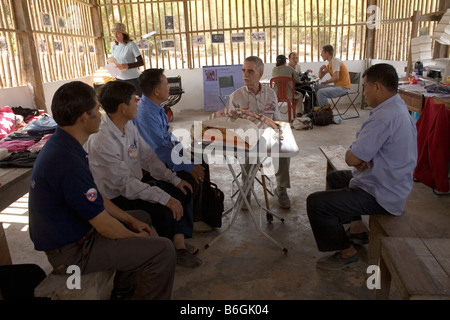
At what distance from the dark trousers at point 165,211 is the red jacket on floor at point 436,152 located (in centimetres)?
182

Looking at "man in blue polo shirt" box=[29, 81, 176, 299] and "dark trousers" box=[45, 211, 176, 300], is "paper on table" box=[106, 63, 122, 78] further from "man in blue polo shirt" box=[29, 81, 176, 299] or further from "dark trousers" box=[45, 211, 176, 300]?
"dark trousers" box=[45, 211, 176, 300]

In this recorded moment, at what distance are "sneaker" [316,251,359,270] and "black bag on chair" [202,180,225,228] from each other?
0.91 meters

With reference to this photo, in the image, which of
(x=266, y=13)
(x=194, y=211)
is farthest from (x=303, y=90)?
(x=194, y=211)

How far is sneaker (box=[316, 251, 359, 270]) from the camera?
2482mm

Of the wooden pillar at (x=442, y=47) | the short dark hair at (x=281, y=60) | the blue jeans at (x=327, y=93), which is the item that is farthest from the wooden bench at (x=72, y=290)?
the blue jeans at (x=327, y=93)

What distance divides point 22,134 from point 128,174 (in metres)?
1.88

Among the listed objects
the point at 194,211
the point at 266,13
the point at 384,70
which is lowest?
the point at 194,211

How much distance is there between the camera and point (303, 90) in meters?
7.75

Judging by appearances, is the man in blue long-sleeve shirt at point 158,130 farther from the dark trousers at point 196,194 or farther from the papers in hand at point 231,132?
the papers in hand at point 231,132

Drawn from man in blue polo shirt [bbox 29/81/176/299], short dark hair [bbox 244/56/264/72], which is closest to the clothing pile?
man in blue polo shirt [bbox 29/81/176/299]

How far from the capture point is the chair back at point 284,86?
708cm

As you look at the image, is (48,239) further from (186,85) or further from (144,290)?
(186,85)

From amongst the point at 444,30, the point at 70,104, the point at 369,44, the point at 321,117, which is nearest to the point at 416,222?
the point at 70,104

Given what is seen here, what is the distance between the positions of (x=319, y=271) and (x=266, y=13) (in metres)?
7.97
